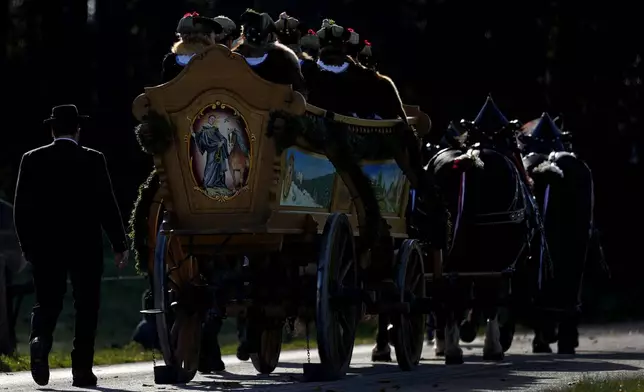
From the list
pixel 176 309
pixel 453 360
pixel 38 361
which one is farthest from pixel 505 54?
pixel 38 361

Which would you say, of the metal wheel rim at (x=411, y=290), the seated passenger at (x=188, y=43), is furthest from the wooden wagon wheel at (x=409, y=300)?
the seated passenger at (x=188, y=43)

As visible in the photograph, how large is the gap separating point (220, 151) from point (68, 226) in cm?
123

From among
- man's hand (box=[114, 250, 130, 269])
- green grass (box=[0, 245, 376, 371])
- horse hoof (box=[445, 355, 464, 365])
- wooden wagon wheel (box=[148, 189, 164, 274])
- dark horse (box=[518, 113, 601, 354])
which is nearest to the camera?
man's hand (box=[114, 250, 130, 269])

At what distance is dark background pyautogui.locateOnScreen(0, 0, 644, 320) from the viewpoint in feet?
109

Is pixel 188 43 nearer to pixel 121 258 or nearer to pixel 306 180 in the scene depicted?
pixel 306 180

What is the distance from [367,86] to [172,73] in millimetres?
1701

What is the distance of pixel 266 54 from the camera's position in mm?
14523

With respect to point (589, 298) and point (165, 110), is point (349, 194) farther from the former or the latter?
point (589, 298)

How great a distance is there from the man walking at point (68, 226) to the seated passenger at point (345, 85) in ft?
6.75

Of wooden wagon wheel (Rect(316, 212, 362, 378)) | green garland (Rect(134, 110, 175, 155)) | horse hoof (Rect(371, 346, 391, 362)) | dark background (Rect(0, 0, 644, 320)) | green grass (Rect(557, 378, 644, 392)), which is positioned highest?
dark background (Rect(0, 0, 644, 320))

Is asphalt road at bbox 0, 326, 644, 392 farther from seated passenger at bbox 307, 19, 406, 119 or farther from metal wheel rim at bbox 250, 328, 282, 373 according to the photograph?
seated passenger at bbox 307, 19, 406, 119

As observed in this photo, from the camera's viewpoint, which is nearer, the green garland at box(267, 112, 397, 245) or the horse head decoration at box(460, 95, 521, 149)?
the green garland at box(267, 112, 397, 245)

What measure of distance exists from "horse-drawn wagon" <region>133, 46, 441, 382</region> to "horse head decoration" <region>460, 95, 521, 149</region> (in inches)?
161

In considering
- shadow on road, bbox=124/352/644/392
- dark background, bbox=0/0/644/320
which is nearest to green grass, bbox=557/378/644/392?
shadow on road, bbox=124/352/644/392
